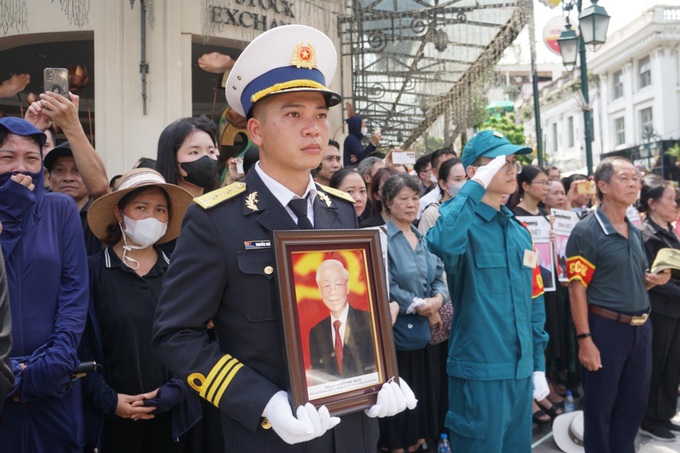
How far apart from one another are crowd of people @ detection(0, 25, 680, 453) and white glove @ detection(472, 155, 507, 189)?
0.02 m

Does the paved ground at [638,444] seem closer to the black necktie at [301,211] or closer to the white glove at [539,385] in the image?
the white glove at [539,385]

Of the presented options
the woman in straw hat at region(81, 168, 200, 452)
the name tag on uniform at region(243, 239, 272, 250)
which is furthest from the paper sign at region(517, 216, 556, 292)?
the name tag on uniform at region(243, 239, 272, 250)

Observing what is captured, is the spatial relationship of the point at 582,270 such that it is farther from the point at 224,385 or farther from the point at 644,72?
the point at 644,72

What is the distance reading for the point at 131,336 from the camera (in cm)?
311

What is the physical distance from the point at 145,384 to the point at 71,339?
47 cm

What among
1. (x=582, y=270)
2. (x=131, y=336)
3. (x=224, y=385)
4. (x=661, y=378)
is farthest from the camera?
(x=661, y=378)

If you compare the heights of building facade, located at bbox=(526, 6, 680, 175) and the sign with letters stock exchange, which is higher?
building facade, located at bbox=(526, 6, 680, 175)

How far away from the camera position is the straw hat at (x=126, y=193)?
3.22 m

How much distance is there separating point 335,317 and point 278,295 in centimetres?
20

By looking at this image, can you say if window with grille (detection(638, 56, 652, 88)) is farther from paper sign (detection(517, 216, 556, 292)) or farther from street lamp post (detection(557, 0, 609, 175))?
paper sign (detection(517, 216, 556, 292))

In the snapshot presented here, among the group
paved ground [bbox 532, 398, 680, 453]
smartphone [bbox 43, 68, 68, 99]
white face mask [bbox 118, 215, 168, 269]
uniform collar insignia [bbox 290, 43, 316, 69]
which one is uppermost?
smartphone [bbox 43, 68, 68, 99]

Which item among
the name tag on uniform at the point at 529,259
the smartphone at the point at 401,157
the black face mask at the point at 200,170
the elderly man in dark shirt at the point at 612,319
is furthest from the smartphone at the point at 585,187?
the black face mask at the point at 200,170

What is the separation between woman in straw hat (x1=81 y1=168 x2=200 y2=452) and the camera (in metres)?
3.07

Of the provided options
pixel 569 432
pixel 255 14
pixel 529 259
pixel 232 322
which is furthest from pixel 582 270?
pixel 255 14
